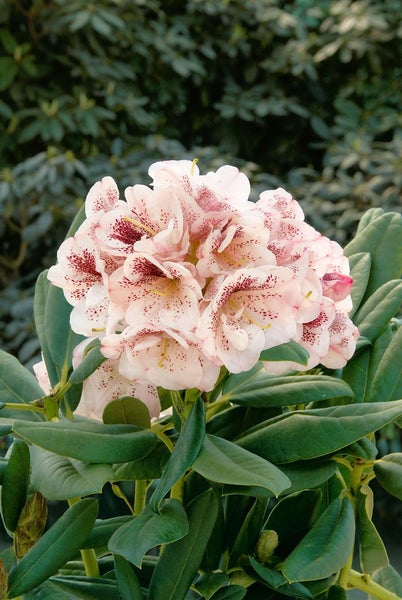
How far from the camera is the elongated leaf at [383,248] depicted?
72cm

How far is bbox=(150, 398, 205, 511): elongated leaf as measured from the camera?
1.85 ft

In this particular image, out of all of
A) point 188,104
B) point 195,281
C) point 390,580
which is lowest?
point 188,104

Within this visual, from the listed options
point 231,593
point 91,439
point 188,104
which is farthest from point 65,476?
point 188,104

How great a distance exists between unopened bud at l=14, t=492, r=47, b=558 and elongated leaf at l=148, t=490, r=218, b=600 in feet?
0.28

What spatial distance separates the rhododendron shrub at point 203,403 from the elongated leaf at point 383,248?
44 mm

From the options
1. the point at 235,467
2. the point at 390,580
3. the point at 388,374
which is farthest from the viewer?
the point at 390,580

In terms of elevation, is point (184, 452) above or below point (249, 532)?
above

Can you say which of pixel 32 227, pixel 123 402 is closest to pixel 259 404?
pixel 123 402

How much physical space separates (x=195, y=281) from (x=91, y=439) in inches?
4.5

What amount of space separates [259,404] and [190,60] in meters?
3.22

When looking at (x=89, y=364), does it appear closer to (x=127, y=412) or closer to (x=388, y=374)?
(x=127, y=412)

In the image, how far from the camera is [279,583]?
0.61 meters

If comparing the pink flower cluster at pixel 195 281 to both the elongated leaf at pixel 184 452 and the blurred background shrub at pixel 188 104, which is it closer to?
the elongated leaf at pixel 184 452

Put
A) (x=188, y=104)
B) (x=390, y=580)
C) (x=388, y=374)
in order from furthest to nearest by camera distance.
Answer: (x=188, y=104) < (x=390, y=580) < (x=388, y=374)
